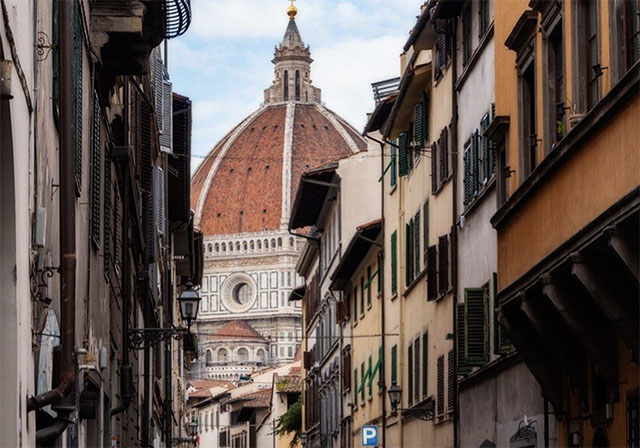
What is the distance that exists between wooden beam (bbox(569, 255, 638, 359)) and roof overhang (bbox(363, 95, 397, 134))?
20.3 metres

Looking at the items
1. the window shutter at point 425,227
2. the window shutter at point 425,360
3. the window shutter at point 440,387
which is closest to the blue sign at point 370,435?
the window shutter at point 425,360

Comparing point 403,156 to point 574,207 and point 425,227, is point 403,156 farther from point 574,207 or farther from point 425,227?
point 574,207

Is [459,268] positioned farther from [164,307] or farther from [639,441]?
[164,307]

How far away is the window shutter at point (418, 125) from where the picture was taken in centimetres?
2785

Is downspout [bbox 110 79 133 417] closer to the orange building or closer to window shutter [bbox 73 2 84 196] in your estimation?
the orange building

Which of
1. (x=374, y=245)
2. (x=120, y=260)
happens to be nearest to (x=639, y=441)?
(x=120, y=260)

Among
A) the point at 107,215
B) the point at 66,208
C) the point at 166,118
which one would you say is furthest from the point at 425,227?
the point at 66,208

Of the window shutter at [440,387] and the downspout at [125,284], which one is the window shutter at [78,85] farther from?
the window shutter at [440,387]

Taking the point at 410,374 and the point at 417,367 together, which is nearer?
the point at 417,367

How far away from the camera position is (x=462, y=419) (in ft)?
73.6

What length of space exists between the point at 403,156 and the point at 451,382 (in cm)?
756

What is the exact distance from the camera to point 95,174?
1430 cm

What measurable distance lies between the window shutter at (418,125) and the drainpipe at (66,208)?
18164mm

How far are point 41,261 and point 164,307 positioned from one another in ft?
90.0
